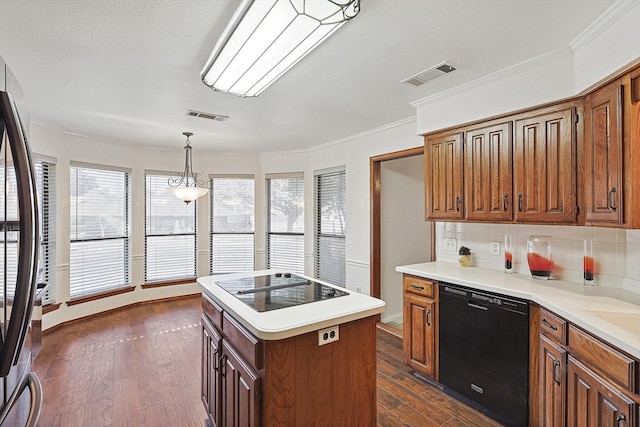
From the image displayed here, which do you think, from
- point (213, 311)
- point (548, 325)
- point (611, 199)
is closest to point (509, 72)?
point (611, 199)

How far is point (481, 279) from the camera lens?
2.59 meters

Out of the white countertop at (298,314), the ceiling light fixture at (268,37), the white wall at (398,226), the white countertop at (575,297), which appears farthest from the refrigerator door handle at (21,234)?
the white wall at (398,226)

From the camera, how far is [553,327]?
1997 mm

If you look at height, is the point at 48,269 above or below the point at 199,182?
below

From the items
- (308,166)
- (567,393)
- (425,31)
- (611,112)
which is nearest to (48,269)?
(308,166)

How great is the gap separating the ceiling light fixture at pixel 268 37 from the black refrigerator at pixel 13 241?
1.15 meters

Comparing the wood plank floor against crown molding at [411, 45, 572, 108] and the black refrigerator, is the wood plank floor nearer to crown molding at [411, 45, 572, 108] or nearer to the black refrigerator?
the black refrigerator

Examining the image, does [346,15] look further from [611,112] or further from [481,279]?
[481,279]

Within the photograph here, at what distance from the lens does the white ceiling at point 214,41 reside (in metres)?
1.74

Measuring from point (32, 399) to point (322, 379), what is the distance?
115 cm

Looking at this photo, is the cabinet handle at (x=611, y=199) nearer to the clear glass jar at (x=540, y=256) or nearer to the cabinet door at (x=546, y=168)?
the cabinet door at (x=546, y=168)

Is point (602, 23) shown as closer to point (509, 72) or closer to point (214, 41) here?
point (509, 72)

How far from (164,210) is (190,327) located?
210 centimetres

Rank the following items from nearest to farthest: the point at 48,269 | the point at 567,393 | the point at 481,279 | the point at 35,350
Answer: the point at 35,350, the point at 567,393, the point at 481,279, the point at 48,269
